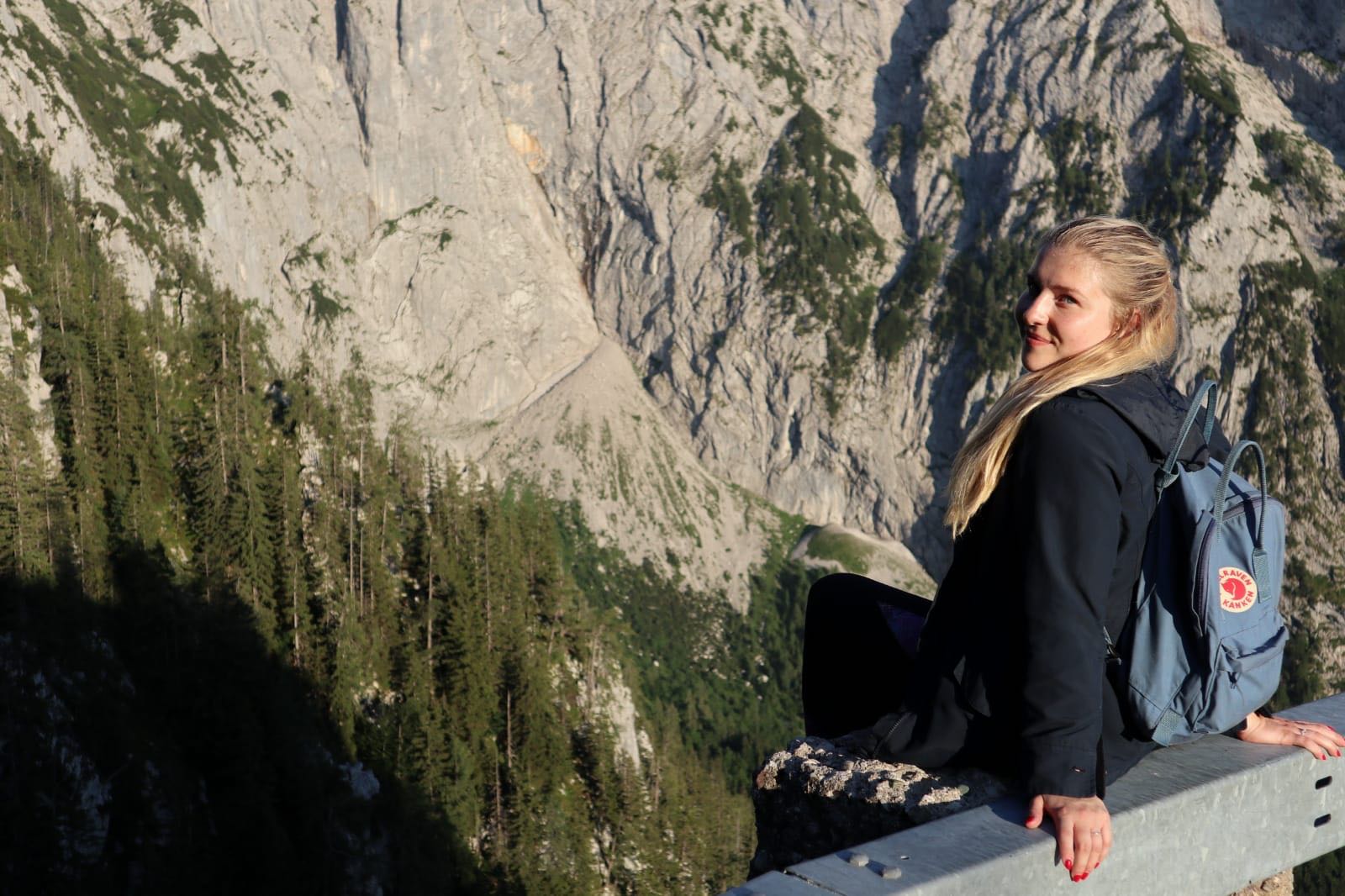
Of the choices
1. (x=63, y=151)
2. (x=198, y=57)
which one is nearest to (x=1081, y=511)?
(x=63, y=151)

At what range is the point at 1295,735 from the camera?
5547 mm

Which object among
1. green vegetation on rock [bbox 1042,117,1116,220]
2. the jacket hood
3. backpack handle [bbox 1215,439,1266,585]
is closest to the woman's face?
the jacket hood

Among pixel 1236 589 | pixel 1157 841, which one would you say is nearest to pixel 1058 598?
pixel 1236 589

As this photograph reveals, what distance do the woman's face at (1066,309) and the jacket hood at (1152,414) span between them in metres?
0.37

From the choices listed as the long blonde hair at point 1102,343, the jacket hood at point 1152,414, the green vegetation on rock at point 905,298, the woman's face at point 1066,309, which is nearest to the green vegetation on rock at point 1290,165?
the green vegetation on rock at point 905,298

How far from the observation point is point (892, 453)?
519ft

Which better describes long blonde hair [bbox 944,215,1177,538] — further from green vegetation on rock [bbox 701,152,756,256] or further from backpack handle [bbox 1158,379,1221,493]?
green vegetation on rock [bbox 701,152,756,256]

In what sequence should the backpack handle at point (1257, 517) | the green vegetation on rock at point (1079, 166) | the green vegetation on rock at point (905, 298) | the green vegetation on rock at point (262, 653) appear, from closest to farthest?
the backpack handle at point (1257, 517), the green vegetation on rock at point (262, 653), the green vegetation on rock at point (1079, 166), the green vegetation on rock at point (905, 298)

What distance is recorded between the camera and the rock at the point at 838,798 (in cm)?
551

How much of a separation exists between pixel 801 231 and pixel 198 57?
79654 millimetres

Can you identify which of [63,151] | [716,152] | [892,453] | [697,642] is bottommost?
[697,642]

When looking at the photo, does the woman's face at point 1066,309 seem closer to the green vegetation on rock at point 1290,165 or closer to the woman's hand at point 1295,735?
the woman's hand at point 1295,735

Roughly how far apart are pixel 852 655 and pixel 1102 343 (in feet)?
8.25

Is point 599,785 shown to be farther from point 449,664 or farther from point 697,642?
point 697,642
